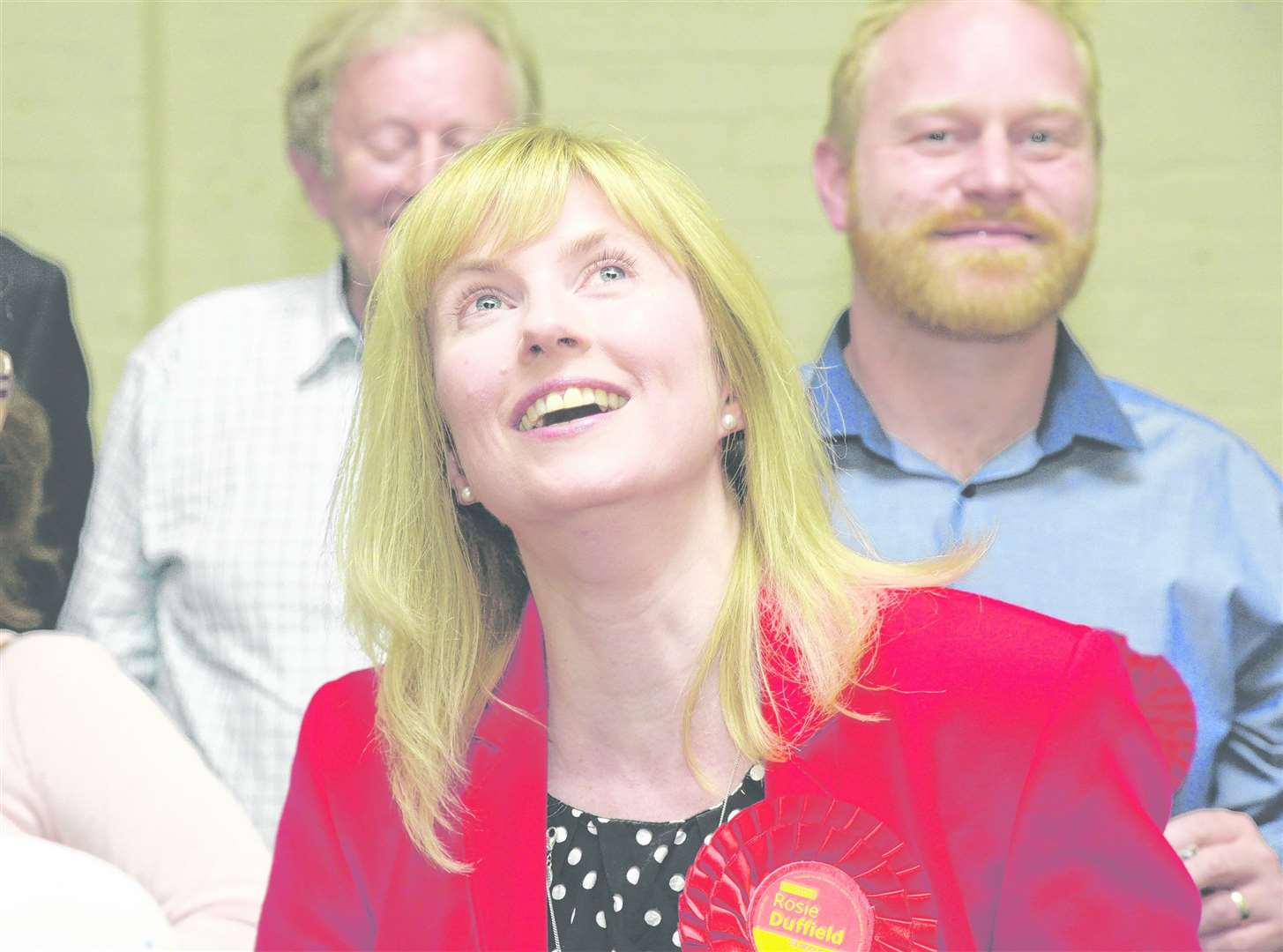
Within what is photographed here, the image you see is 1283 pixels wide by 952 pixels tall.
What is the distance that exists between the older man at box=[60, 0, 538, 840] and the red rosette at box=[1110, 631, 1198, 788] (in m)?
0.94

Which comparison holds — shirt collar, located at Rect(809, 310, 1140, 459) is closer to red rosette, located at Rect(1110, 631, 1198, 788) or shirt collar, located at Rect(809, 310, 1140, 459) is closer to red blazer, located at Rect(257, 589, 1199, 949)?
red rosette, located at Rect(1110, 631, 1198, 788)

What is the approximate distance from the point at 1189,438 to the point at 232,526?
1191mm

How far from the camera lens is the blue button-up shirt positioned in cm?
172

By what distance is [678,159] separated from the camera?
1999mm

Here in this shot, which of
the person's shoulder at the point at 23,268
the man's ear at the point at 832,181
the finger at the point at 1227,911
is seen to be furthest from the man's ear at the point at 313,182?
the finger at the point at 1227,911

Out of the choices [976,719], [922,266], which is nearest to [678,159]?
[922,266]

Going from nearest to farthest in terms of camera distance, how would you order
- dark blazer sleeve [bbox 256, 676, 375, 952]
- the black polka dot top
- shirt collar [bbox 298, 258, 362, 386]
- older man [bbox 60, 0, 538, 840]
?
the black polka dot top < dark blazer sleeve [bbox 256, 676, 375, 952] < older man [bbox 60, 0, 538, 840] < shirt collar [bbox 298, 258, 362, 386]

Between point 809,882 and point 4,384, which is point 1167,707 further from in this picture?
point 4,384

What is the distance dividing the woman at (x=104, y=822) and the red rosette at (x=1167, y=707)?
3.18 feet

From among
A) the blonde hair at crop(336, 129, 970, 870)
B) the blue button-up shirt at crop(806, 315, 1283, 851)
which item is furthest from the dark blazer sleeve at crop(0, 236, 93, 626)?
the blue button-up shirt at crop(806, 315, 1283, 851)

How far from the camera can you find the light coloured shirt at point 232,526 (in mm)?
1901

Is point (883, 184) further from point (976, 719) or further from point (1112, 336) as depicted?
point (976, 719)

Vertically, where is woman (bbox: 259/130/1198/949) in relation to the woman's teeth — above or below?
below

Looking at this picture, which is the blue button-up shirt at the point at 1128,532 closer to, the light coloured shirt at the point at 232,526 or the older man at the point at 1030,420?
the older man at the point at 1030,420
